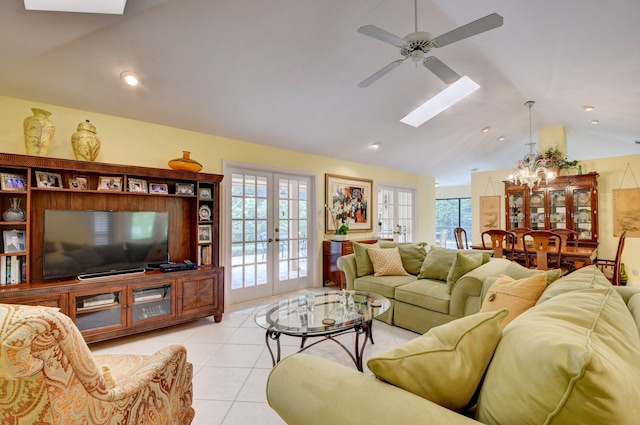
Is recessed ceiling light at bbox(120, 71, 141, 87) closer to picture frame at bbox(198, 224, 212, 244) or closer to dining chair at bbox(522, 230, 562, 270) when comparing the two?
picture frame at bbox(198, 224, 212, 244)

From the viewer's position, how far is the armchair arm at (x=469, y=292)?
2.61m

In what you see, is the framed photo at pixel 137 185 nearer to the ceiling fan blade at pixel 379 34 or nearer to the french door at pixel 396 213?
the ceiling fan blade at pixel 379 34

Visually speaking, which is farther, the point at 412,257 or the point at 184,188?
the point at 412,257

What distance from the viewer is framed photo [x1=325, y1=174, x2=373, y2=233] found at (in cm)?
529

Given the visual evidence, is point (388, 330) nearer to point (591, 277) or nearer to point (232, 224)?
point (591, 277)

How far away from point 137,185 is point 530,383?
3562 millimetres

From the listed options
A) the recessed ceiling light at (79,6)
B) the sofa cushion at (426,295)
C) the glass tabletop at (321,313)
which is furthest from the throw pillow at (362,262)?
the recessed ceiling light at (79,6)

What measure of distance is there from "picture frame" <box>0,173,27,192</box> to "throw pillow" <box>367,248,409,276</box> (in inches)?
141

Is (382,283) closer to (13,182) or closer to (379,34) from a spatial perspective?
(379,34)

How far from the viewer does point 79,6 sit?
2.03m

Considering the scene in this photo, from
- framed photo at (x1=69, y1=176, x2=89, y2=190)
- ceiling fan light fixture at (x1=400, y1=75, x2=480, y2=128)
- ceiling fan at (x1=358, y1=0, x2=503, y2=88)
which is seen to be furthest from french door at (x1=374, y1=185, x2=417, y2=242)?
framed photo at (x1=69, y1=176, x2=89, y2=190)

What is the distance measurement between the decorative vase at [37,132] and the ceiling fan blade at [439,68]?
3360 millimetres

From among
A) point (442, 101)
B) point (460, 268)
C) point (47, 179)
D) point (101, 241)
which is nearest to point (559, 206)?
point (442, 101)

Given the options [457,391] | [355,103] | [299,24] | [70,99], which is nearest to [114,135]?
[70,99]
